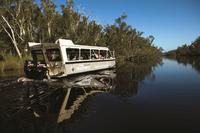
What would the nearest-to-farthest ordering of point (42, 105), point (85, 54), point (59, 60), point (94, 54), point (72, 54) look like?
1. point (42, 105)
2. point (59, 60)
3. point (72, 54)
4. point (85, 54)
5. point (94, 54)

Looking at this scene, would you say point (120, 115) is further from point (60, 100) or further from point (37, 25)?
point (37, 25)

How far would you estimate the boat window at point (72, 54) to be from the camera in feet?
62.5

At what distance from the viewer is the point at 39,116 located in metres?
8.74

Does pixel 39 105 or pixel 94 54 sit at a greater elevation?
pixel 94 54

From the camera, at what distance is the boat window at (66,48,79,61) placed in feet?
62.5

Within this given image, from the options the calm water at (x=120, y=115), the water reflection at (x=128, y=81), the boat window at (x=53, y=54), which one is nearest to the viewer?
the calm water at (x=120, y=115)

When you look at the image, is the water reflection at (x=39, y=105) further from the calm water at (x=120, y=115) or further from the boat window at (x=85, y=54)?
the boat window at (x=85, y=54)

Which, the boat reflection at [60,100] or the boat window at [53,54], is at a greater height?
the boat window at [53,54]

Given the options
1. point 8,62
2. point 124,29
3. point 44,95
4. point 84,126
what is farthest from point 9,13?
point 124,29

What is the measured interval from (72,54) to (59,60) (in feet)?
4.40

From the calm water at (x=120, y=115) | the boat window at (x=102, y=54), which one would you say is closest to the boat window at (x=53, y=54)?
the calm water at (x=120, y=115)

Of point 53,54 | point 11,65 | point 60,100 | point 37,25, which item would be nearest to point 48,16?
point 37,25

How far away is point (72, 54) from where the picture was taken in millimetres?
19688

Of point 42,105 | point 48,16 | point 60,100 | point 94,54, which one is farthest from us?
point 48,16
